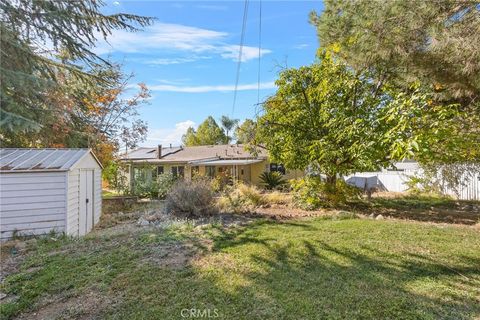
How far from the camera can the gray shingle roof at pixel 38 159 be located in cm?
722

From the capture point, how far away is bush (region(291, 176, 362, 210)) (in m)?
10.1

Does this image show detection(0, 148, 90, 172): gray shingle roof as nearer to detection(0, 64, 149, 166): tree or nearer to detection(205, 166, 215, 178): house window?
detection(0, 64, 149, 166): tree

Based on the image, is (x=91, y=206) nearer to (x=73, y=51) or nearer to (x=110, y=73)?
(x=110, y=73)

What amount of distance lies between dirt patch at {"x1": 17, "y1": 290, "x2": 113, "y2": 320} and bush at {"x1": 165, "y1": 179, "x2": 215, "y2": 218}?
16.6 ft

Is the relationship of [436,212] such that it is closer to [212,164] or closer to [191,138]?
[212,164]

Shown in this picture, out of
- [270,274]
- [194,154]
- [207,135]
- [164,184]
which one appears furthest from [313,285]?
[207,135]

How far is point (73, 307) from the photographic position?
3.48 metres

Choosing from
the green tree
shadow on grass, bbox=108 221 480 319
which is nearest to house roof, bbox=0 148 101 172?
shadow on grass, bbox=108 221 480 319

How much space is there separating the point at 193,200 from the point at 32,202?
3933 millimetres

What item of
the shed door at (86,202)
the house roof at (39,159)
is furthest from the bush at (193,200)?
the house roof at (39,159)

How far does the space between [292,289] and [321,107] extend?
720cm

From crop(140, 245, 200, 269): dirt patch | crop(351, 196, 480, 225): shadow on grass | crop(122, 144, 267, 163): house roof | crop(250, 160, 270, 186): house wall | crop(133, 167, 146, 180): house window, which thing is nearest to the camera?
crop(140, 245, 200, 269): dirt patch

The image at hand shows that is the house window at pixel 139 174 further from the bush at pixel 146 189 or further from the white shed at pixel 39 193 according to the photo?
the white shed at pixel 39 193

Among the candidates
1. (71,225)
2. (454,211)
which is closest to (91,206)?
(71,225)
